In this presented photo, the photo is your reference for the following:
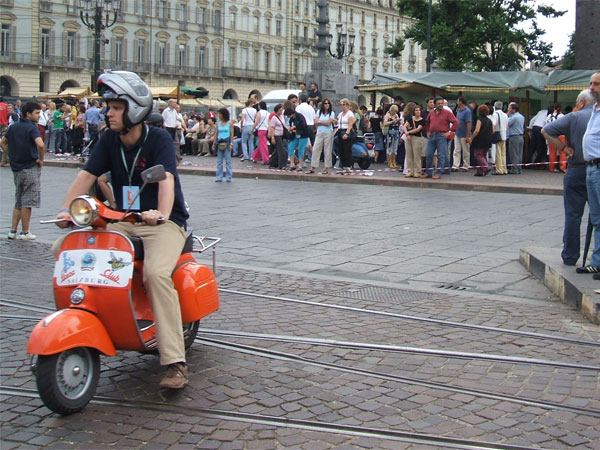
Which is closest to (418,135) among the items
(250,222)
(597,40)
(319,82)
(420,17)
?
(597,40)

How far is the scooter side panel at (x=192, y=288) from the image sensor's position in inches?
185

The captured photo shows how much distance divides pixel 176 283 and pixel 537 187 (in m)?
12.5

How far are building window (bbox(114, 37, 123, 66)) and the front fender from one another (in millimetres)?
71623

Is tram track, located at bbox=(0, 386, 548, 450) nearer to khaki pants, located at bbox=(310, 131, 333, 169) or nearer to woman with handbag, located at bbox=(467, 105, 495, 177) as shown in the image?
khaki pants, located at bbox=(310, 131, 333, 169)

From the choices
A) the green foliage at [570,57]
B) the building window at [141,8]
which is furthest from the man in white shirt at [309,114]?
the building window at [141,8]

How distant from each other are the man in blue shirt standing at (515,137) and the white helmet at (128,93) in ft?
52.3

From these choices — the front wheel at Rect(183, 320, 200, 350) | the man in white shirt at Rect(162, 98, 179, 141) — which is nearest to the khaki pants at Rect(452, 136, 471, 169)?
the man in white shirt at Rect(162, 98, 179, 141)

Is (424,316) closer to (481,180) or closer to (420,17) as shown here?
(481,180)

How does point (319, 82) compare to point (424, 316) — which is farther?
point (319, 82)

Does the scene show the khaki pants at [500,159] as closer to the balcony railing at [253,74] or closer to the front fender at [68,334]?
the front fender at [68,334]

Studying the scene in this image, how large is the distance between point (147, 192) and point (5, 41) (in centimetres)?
6605

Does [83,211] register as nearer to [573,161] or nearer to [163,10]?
[573,161]

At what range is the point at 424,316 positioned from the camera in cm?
644

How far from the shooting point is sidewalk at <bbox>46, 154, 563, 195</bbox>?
16219mm
